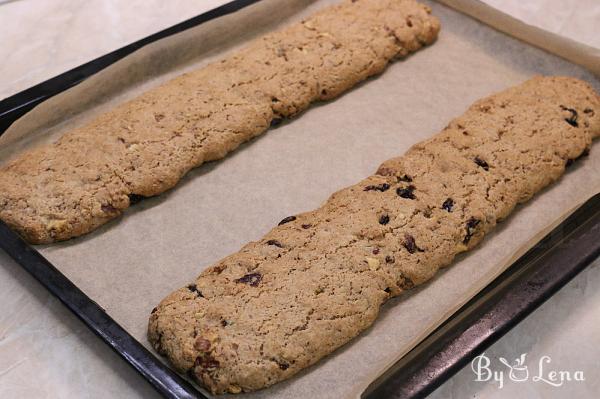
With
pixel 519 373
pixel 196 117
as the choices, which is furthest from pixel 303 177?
pixel 519 373

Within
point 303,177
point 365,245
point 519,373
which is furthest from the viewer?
point 303,177

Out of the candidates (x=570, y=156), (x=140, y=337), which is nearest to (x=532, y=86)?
(x=570, y=156)

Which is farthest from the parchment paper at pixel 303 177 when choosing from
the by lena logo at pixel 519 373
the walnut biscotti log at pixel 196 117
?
the by lena logo at pixel 519 373

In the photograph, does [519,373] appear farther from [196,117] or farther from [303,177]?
[196,117]

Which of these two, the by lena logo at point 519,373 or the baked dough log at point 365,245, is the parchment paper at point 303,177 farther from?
the by lena logo at point 519,373

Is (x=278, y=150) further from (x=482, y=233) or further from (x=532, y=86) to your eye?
(x=532, y=86)

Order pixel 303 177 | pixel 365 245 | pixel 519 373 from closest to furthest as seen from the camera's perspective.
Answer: pixel 519 373
pixel 365 245
pixel 303 177

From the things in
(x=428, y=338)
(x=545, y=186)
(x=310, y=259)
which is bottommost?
(x=545, y=186)

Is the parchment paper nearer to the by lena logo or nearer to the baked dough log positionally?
the baked dough log
